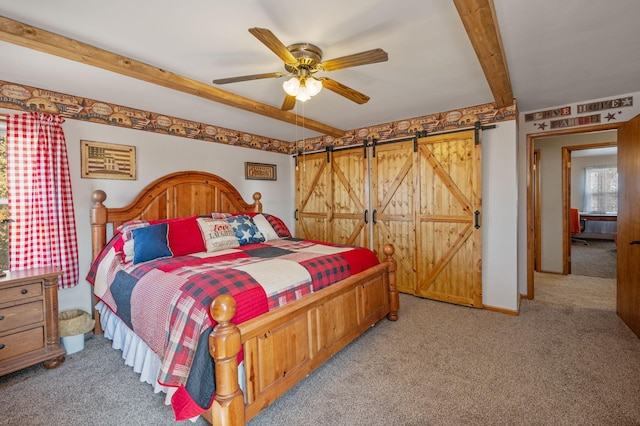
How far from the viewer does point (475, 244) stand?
3404mm

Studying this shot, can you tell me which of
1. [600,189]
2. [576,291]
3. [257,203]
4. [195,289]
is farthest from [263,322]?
[600,189]

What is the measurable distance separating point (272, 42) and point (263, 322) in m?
1.59

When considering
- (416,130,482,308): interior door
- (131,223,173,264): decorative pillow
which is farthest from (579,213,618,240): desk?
(131,223,173,264): decorative pillow

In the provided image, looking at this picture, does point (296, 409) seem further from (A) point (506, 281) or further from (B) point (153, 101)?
(B) point (153, 101)

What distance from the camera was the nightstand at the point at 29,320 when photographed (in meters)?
2.11

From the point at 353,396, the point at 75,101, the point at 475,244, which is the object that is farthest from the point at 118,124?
the point at 475,244

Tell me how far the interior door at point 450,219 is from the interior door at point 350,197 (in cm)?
82

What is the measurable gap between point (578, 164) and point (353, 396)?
9807mm

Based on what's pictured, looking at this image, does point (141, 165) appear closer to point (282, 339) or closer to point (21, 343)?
point (21, 343)

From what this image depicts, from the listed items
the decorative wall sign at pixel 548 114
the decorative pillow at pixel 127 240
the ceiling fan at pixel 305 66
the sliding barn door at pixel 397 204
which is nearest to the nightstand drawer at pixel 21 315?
the decorative pillow at pixel 127 240

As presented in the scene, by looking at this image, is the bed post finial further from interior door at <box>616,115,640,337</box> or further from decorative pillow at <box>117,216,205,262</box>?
interior door at <box>616,115,640,337</box>

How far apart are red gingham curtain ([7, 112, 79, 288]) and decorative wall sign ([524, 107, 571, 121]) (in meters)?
4.99

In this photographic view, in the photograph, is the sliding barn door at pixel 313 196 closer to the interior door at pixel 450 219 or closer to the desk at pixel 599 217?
the interior door at pixel 450 219

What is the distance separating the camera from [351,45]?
2021 millimetres
